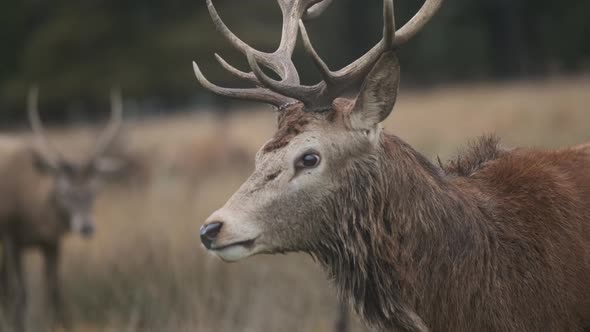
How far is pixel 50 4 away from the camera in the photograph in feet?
105

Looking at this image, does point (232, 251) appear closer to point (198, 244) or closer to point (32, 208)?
point (198, 244)

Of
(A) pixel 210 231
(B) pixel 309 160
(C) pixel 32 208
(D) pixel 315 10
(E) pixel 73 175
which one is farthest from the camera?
(E) pixel 73 175

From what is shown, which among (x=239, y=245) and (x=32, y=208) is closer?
(x=239, y=245)

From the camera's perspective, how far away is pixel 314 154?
3459 mm

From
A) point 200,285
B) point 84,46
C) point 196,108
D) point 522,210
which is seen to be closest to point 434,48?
point 196,108

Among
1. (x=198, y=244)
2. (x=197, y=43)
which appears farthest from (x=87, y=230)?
(x=197, y=43)

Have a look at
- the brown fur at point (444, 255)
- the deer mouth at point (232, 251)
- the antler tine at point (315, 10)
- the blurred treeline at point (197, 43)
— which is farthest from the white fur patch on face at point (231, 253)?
the blurred treeline at point (197, 43)

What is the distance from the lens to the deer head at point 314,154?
3.37 m

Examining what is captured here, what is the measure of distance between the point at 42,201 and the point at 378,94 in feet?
19.3

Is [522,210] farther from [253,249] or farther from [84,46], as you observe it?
[84,46]

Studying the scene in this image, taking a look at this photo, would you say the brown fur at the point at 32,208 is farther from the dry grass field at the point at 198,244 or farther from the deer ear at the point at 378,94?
the deer ear at the point at 378,94

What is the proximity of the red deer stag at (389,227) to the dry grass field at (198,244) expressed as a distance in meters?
0.60

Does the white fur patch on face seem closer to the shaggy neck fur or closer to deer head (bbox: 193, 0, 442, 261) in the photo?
deer head (bbox: 193, 0, 442, 261)

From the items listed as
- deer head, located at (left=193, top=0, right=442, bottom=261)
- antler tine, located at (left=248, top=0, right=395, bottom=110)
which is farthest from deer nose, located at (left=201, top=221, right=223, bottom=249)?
antler tine, located at (left=248, top=0, right=395, bottom=110)
